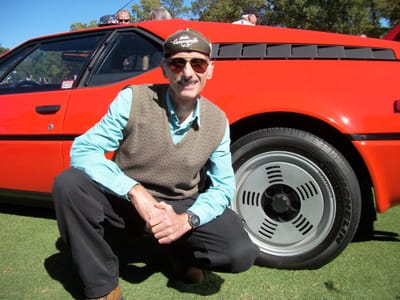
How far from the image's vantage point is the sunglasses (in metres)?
1.67

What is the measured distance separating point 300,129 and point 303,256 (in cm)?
70

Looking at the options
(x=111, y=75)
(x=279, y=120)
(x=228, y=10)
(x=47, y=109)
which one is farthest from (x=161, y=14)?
(x=228, y=10)

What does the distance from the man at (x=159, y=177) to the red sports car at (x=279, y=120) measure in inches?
14.8

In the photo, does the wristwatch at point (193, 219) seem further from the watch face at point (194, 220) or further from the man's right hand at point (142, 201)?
the man's right hand at point (142, 201)

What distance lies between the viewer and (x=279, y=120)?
2.11m

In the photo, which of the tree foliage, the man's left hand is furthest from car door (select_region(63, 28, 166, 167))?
the tree foliage

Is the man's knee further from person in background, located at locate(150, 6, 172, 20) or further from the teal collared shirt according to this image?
person in background, located at locate(150, 6, 172, 20)

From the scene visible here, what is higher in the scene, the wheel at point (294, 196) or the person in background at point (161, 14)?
the person in background at point (161, 14)

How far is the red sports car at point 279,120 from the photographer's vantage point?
6.33ft

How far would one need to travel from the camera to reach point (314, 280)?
197 centimetres

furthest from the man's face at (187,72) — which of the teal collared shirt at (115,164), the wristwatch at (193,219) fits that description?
the wristwatch at (193,219)

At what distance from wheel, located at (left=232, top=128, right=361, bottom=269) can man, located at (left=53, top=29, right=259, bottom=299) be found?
355 mm

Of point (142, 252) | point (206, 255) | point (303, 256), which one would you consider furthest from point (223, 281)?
point (142, 252)

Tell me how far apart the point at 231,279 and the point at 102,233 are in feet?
2.48
